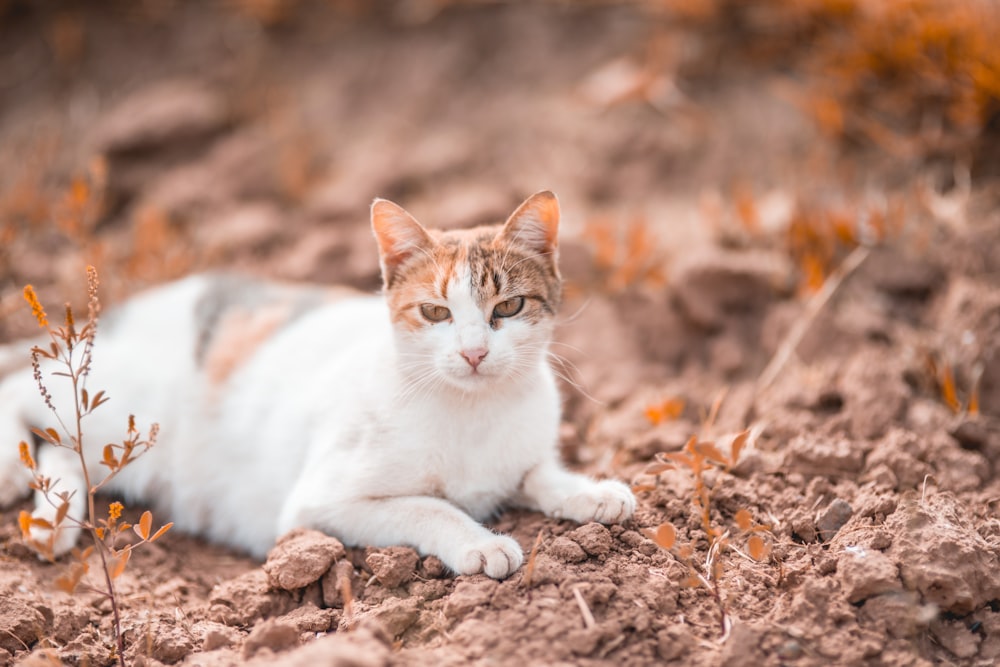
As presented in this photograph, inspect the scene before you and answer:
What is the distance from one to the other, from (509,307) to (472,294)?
6.3 inches

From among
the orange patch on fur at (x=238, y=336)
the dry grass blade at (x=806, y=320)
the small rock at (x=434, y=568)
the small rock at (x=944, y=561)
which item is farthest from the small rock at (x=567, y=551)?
the orange patch on fur at (x=238, y=336)

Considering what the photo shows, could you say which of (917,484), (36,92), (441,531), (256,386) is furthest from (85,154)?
(917,484)

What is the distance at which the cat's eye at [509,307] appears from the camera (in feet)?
9.38

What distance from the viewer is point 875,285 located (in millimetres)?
4270

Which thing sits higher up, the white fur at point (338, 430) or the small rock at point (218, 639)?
the white fur at point (338, 430)

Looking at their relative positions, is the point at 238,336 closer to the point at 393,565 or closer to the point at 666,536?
the point at 393,565

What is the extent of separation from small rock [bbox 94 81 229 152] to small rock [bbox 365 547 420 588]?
4.20 meters

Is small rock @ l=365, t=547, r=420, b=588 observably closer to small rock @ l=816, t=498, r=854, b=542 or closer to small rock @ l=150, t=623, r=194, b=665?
small rock @ l=150, t=623, r=194, b=665

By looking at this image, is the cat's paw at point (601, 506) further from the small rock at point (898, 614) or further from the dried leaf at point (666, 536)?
the small rock at point (898, 614)

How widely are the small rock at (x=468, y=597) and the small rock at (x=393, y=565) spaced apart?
231mm

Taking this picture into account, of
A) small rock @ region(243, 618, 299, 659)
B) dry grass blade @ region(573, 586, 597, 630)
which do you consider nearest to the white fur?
dry grass blade @ region(573, 586, 597, 630)

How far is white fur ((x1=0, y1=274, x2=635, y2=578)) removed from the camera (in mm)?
2803

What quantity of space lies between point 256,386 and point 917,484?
2.72 meters

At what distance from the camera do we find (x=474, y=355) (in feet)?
8.70
